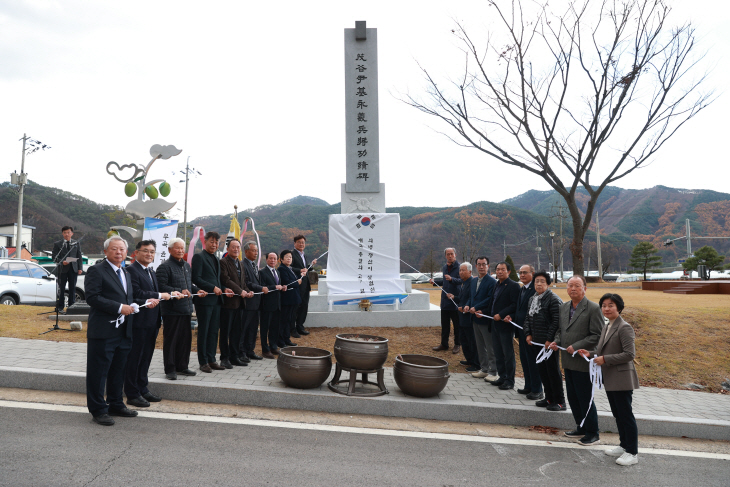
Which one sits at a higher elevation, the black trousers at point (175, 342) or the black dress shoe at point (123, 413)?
the black trousers at point (175, 342)

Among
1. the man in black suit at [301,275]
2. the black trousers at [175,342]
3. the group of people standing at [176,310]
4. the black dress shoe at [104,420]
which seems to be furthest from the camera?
the man in black suit at [301,275]

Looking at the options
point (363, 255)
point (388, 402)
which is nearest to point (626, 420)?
point (388, 402)

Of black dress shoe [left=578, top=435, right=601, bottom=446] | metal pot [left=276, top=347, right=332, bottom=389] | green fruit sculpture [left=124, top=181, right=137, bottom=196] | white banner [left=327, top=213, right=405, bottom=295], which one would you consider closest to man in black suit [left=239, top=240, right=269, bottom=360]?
metal pot [left=276, top=347, right=332, bottom=389]

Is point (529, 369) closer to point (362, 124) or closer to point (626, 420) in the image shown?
point (626, 420)

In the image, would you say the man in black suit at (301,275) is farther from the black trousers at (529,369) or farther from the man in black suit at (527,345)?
the black trousers at (529,369)

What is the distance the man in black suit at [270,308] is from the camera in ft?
23.0

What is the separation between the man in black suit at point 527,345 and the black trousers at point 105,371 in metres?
4.51

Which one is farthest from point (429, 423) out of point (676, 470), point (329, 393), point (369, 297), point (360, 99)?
point (360, 99)

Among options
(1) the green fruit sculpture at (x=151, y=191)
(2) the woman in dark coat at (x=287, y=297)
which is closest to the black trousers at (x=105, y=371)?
(2) the woman in dark coat at (x=287, y=297)

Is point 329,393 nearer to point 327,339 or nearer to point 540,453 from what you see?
point 540,453

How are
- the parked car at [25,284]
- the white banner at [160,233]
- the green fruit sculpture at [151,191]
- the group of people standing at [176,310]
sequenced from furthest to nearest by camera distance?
the parked car at [25,284] < the green fruit sculpture at [151,191] < the white banner at [160,233] < the group of people standing at [176,310]

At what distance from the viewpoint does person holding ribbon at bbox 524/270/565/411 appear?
509 cm

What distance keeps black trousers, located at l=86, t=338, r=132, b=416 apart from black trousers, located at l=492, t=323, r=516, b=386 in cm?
452

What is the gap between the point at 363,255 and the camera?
9.05 meters
